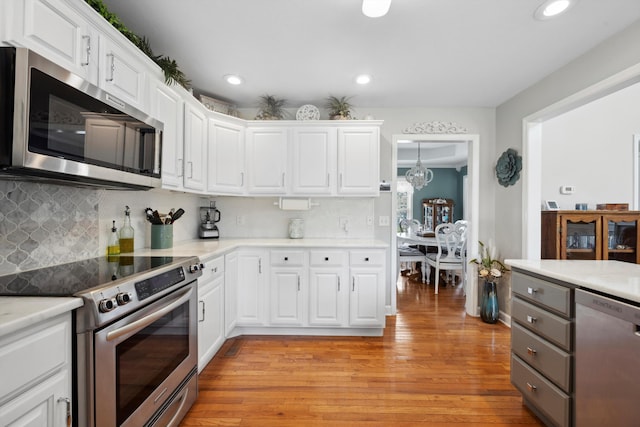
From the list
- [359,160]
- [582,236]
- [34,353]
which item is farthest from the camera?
[359,160]

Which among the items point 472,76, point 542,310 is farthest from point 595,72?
point 542,310

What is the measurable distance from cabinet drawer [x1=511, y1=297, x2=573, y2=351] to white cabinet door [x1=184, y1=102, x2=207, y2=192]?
8.44 ft

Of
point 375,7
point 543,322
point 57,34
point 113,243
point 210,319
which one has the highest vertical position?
point 375,7

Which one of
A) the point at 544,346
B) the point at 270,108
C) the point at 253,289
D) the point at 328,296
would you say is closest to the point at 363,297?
the point at 328,296

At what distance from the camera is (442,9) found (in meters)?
1.81

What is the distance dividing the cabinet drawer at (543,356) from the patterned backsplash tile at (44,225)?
8.86 feet

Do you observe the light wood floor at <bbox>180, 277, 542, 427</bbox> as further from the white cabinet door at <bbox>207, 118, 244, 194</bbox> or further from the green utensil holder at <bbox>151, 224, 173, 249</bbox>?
the white cabinet door at <bbox>207, 118, 244, 194</bbox>

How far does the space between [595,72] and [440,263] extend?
2.98m

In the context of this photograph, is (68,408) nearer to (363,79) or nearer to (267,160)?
(267,160)

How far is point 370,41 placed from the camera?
2168 millimetres

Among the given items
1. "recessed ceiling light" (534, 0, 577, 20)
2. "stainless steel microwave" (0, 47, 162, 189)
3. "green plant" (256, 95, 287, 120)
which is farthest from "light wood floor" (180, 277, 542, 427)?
"recessed ceiling light" (534, 0, 577, 20)

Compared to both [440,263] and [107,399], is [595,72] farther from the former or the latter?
[107,399]

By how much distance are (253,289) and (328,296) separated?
0.73 meters

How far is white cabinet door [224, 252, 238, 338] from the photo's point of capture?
8.57ft
